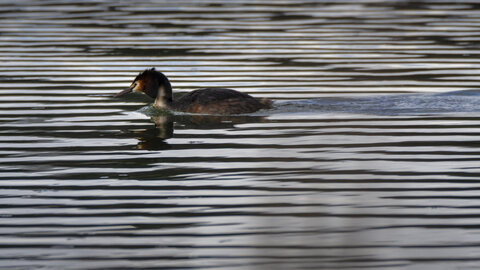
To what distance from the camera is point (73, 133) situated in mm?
12344

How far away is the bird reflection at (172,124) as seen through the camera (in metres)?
11.8

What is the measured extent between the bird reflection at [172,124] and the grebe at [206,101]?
0.12m

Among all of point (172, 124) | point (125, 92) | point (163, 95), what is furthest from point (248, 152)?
point (125, 92)

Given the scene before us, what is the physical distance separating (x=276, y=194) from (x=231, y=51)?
37.2 ft

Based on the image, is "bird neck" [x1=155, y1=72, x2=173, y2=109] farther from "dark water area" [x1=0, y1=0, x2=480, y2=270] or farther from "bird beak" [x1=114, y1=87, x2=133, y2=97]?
"bird beak" [x1=114, y1=87, x2=133, y2=97]

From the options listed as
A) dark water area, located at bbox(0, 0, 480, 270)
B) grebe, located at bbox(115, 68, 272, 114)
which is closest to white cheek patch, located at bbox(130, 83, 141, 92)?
grebe, located at bbox(115, 68, 272, 114)

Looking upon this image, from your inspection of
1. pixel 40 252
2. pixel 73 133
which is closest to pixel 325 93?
pixel 73 133

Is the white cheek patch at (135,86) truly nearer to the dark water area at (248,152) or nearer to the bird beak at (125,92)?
the bird beak at (125,92)

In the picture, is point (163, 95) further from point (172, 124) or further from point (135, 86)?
point (172, 124)

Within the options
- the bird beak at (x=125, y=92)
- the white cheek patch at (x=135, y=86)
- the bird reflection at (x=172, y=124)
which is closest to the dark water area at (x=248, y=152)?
the bird reflection at (x=172, y=124)

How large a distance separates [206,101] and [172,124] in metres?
0.75

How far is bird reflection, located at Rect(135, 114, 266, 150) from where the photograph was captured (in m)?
11.8

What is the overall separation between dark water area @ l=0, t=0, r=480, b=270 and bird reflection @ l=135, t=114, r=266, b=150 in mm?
40

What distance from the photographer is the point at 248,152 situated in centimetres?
1086
